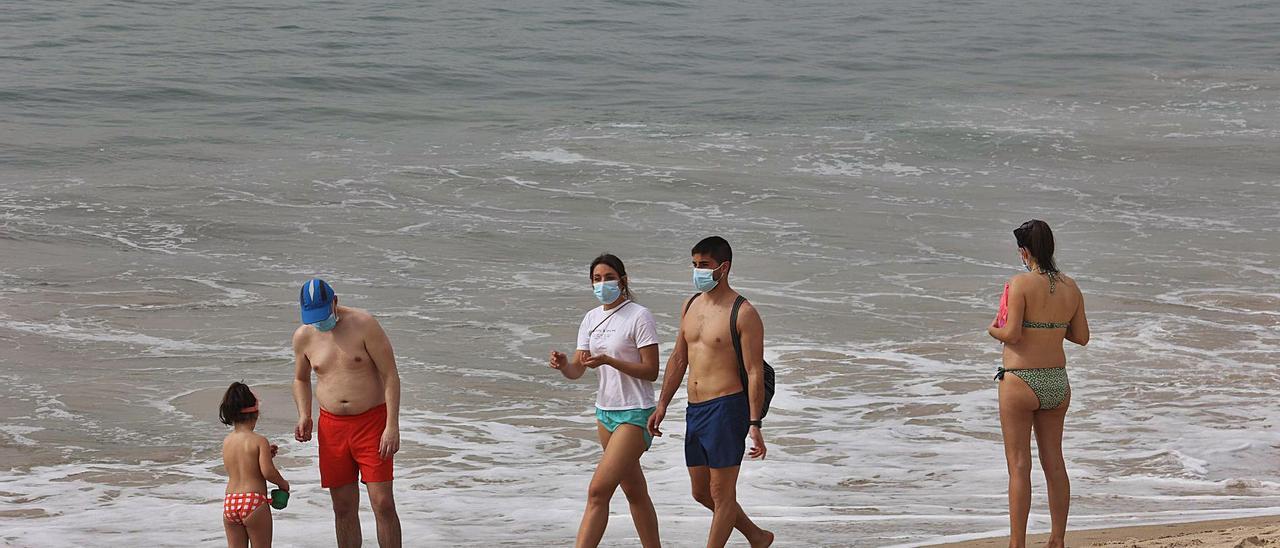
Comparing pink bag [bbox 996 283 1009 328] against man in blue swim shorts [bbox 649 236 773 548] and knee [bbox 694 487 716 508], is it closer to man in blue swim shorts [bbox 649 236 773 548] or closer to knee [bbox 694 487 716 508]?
man in blue swim shorts [bbox 649 236 773 548]

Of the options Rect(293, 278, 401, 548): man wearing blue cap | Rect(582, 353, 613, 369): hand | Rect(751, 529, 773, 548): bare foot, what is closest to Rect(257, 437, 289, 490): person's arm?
Rect(293, 278, 401, 548): man wearing blue cap

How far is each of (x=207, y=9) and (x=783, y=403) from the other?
33.1 meters

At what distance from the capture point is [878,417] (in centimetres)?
1012

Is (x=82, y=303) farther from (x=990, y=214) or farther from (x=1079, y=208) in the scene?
(x=1079, y=208)

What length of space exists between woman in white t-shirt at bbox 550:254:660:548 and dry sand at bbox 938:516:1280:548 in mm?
1795

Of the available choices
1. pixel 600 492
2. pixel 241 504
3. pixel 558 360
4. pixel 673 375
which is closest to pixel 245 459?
pixel 241 504

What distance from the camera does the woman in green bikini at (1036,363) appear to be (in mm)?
5887

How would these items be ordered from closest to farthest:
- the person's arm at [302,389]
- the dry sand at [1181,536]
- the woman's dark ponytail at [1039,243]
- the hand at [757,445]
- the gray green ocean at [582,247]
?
the hand at [757,445]
the woman's dark ponytail at [1039,243]
the person's arm at [302,389]
the dry sand at [1181,536]
the gray green ocean at [582,247]

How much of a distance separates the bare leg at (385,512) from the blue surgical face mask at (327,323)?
0.65 metres

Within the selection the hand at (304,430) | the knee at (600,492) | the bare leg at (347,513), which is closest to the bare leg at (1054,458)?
the knee at (600,492)

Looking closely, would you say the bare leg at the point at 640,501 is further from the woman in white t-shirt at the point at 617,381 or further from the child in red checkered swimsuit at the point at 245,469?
the child in red checkered swimsuit at the point at 245,469

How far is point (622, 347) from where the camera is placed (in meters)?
5.87

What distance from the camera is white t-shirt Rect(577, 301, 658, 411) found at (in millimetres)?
5871

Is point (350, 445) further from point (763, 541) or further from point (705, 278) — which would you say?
point (763, 541)
